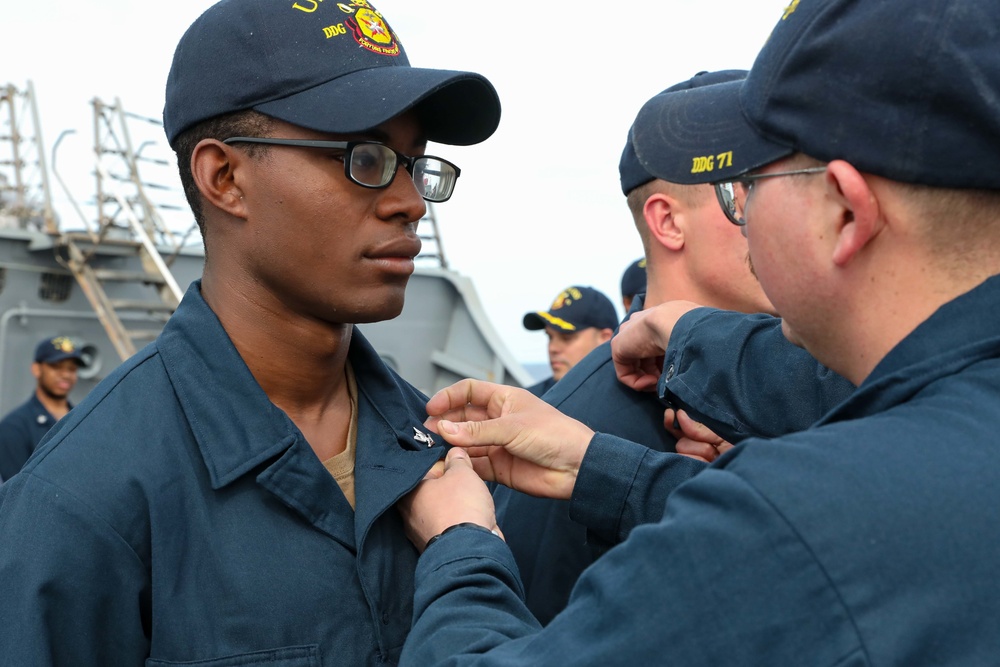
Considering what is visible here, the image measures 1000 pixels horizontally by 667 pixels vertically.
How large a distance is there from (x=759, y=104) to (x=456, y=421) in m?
1.21

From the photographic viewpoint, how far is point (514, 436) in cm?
220

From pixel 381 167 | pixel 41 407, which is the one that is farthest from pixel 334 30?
pixel 41 407

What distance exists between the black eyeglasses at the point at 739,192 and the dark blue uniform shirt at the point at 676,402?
1.06 ft

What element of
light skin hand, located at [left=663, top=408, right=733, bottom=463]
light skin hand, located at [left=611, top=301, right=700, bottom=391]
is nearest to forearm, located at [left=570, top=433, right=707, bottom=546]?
light skin hand, located at [left=663, top=408, right=733, bottom=463]

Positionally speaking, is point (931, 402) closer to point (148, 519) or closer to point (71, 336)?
point (148, 519)

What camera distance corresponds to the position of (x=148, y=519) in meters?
1.70

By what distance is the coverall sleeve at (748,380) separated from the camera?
7.23ft

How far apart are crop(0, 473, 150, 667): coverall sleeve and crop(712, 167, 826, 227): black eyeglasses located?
49.2 inches

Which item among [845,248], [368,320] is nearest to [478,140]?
[368,320]

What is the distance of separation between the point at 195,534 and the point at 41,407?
21.4 ft

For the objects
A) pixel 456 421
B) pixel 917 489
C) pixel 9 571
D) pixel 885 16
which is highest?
pixel 885 16

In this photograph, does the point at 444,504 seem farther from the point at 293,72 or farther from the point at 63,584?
the point at 293,72

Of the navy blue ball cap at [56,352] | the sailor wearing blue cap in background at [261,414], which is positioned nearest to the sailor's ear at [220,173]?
the sailor wearing blue cap in background at [261,414]

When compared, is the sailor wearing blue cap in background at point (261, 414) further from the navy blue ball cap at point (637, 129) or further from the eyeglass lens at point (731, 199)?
the eyeglass lens at point (731, 199)
